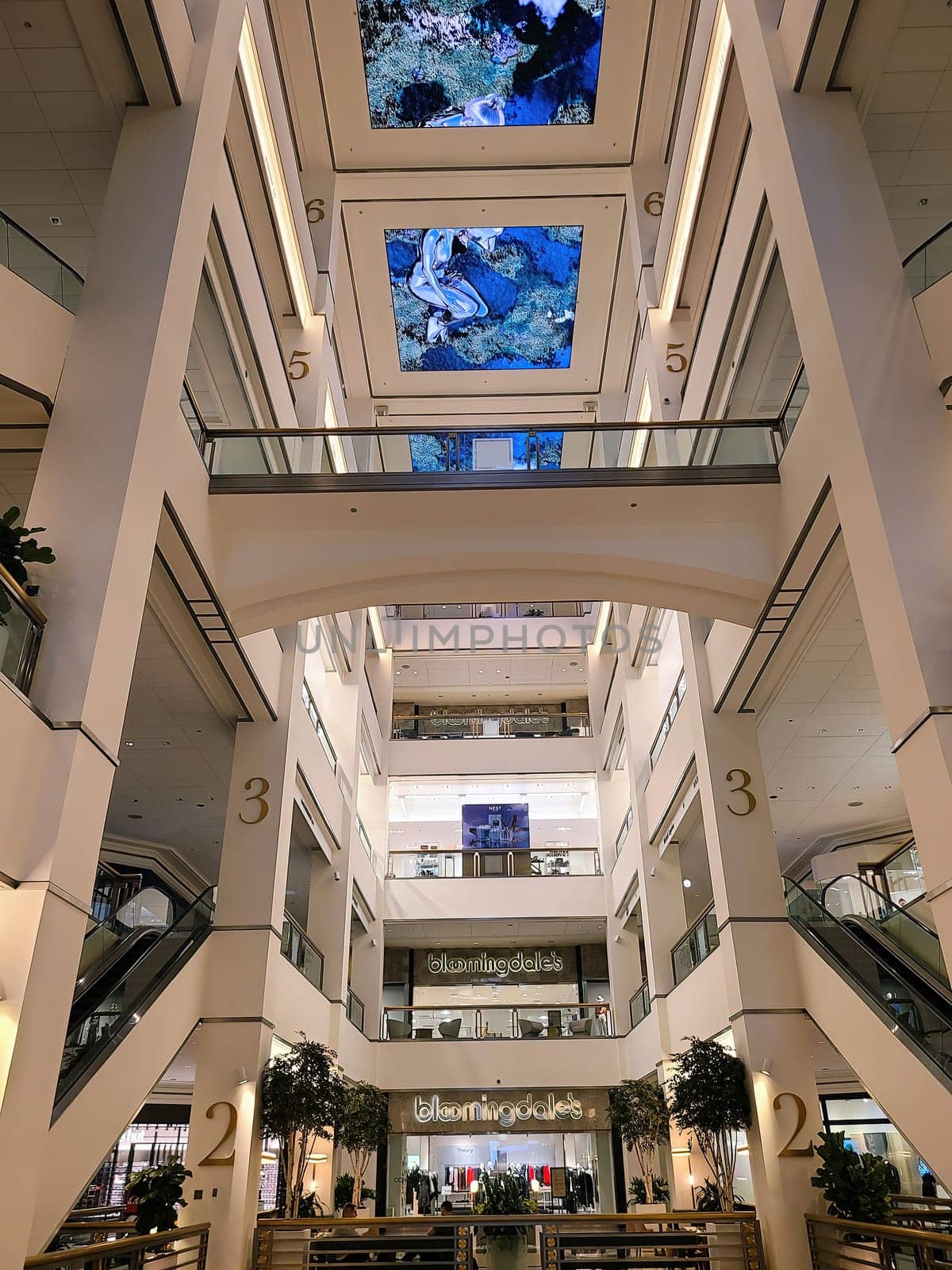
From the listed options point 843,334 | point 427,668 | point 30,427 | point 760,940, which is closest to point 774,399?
point 843,334

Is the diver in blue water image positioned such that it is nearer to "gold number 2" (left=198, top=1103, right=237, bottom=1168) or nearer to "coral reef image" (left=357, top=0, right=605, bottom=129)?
"coral reef image" (left=357, top=0, right=605, bottom=129)

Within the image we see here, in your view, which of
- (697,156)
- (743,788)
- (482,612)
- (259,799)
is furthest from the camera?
(482,612)

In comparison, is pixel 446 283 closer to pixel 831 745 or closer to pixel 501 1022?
pixel 831 745

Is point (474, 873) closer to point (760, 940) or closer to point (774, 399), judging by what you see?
point (760, 940)

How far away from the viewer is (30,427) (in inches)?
265

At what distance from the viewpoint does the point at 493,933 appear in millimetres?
21766

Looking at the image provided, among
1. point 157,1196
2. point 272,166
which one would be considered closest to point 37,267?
point 272,166

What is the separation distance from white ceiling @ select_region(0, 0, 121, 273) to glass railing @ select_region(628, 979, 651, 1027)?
42.6ft

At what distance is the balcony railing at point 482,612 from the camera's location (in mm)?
25062

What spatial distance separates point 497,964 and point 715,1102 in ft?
45.9

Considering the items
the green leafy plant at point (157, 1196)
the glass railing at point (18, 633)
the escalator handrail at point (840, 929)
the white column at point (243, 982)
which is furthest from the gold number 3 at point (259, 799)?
the escalator handrail at point (840, 929)

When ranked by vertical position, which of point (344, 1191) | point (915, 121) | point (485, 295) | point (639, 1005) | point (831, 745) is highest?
point (485, 295)

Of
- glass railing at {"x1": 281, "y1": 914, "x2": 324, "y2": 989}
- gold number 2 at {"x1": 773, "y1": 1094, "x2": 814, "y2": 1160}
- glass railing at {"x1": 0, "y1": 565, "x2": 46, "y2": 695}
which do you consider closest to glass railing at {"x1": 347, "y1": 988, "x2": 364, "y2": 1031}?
glass railing at {"x1": 281, "y1": 914, "x2": 324, "y2": 989}

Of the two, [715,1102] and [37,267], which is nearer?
[37,267]
